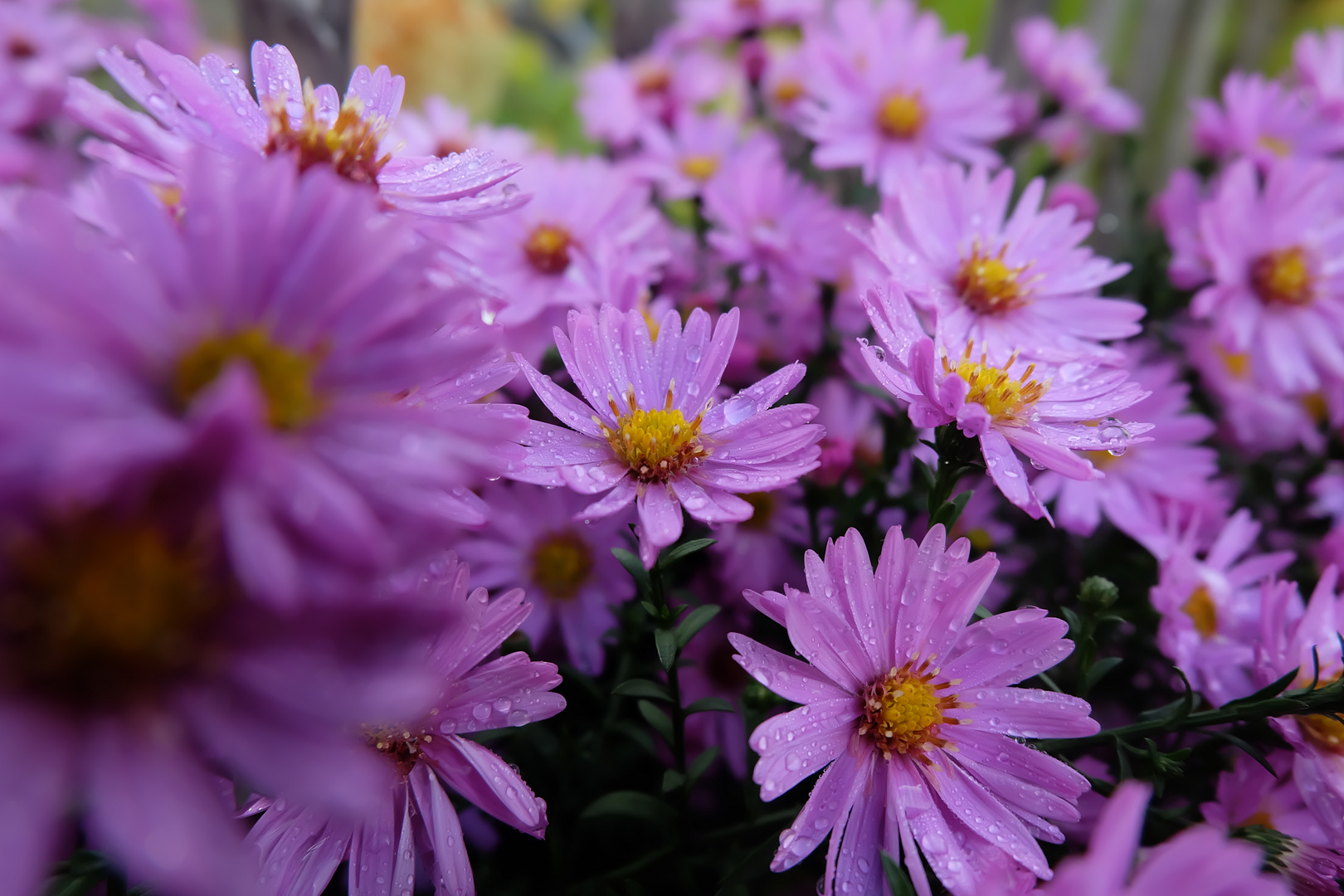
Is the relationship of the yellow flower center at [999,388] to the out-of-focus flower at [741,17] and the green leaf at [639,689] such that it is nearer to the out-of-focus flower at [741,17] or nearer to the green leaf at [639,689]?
the green leaf at [639,689]

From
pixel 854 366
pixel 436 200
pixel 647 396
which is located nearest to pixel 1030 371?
pixel 854 366

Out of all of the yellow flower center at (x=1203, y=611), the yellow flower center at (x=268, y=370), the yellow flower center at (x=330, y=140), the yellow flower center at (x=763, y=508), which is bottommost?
the yellow flower center at (x=1203, y=611)

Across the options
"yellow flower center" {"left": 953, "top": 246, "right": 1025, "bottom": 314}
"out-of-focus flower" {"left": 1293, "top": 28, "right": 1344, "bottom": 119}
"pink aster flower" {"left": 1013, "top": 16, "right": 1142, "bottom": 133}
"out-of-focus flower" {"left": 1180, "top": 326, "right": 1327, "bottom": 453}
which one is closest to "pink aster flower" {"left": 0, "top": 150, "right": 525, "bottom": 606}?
"yellow flower center" {"left": 953, "top": 246, "right": 1025, "bottom": 314}

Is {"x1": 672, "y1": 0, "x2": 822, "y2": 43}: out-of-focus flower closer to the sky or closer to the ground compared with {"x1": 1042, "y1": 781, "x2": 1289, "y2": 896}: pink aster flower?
closer to the sky

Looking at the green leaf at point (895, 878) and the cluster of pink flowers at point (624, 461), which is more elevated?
the cluster of pink flowers at point (624, 461)

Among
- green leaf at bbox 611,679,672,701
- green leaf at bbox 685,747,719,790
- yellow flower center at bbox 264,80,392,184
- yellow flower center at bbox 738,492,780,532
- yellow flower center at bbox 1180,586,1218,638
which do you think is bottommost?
yellow flower center at bbox 1180,586,1218,638

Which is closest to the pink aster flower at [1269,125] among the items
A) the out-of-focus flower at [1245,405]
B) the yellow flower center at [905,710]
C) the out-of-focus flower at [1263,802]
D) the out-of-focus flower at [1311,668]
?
the out-of-focus flower at [1245,405]

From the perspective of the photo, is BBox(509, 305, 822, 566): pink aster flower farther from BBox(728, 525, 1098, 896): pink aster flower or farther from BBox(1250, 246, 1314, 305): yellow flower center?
BBox(1250, 246, 1314, 305): yellow flower center

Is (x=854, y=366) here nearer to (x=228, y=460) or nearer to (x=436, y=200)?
(x=436, y=200)
